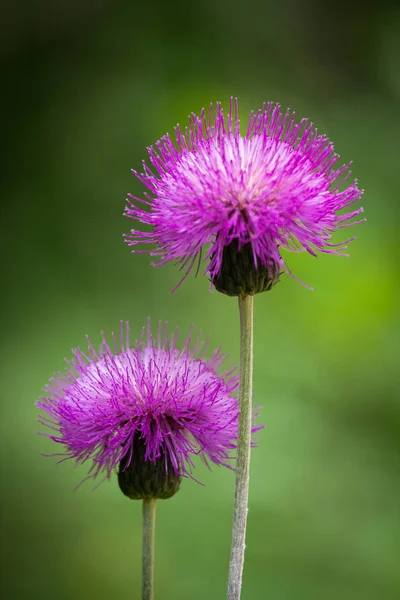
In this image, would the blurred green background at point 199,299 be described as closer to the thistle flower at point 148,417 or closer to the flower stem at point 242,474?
the thistle flower at point 148,417

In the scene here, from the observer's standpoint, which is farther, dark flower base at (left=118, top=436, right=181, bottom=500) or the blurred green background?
the blurred green background

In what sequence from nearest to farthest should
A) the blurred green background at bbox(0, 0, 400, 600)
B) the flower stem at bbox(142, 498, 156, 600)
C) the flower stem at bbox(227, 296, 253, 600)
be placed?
the flower stem at bbox(227, 296, 253, 600) < the flower stem at bbox(142, 498, 156, 600) < the blurred green background at bbox(0, 0, 400, 600)

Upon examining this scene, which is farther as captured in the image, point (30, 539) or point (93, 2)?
point (93, 2)

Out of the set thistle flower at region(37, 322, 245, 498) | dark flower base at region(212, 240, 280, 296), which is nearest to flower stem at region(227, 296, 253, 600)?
dark flower base at region(212, 240, 280, 296)

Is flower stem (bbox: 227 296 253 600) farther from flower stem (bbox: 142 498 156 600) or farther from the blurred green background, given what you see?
the blurred green background

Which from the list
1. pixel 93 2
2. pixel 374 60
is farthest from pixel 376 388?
pixel 93 2

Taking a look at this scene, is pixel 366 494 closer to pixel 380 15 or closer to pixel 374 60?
pixel 374 60
